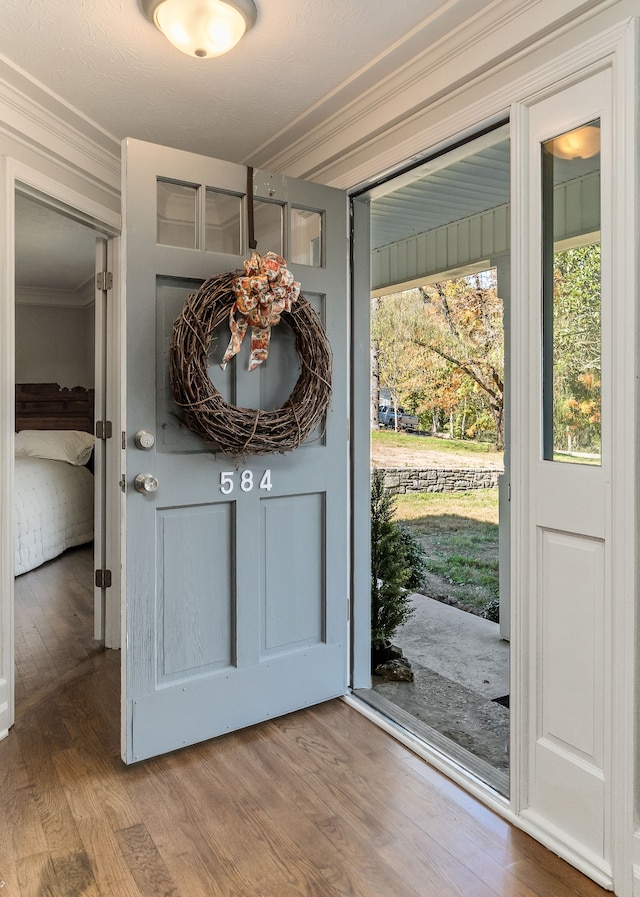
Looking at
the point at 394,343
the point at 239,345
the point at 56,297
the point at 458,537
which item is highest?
the point at 56,297

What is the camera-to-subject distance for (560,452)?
5.80 ft

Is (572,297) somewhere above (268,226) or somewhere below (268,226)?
below

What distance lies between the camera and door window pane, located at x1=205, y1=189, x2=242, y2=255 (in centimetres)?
229

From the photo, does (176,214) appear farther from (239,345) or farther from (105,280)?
(105,280)

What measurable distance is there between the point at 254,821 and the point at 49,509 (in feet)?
12.4

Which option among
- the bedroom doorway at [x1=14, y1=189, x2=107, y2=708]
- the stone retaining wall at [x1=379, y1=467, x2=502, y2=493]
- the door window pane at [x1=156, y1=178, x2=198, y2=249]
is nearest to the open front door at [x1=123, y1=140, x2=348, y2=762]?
the door window pane at [x1=156, y1=178, x2=198, y2=249]

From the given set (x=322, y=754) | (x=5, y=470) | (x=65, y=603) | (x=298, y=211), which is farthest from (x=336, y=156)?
(x=65, y=603)

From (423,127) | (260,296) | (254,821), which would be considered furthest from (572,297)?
(254,821)

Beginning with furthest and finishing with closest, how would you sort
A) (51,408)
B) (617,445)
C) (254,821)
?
1. (51,408)
2. (254,821)
3. (617,445)

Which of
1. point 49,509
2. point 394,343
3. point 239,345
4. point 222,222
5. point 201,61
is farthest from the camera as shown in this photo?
point 394,343

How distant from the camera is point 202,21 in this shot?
1.77 metres

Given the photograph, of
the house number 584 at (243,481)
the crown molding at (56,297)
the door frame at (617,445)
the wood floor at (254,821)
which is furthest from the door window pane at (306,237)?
the crown molding at (56,297)

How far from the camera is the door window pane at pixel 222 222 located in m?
2.29

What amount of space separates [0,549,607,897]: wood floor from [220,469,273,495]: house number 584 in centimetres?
93
